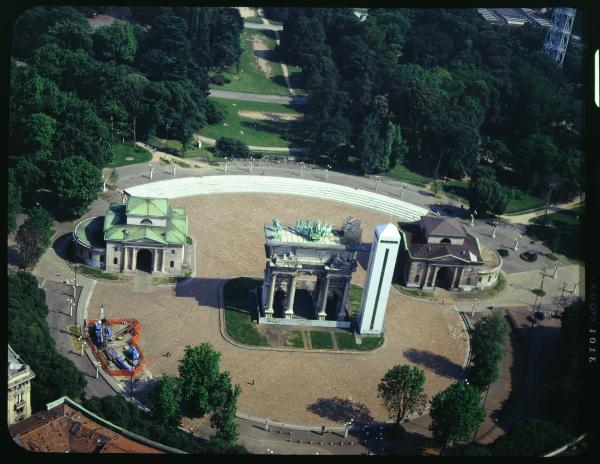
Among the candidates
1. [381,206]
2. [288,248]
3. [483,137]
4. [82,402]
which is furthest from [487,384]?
[483,137]

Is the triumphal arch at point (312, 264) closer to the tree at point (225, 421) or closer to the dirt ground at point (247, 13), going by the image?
the tree at point (225, 421)

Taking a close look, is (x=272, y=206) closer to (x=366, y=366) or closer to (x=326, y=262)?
(x=326, y=262)

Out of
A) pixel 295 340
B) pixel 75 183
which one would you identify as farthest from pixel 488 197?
pixel 75 183

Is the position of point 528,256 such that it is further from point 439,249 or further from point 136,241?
point 136,241

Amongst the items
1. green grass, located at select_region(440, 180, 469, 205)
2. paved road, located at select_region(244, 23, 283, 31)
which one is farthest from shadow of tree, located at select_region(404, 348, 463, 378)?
paved road, located at select_region(244, 23, 283, 31)

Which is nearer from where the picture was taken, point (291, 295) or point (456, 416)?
point (456, 416)

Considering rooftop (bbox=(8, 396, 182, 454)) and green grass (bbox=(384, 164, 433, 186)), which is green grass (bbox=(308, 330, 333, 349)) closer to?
rooftop (bbox=(8, 396, 182, 454))
